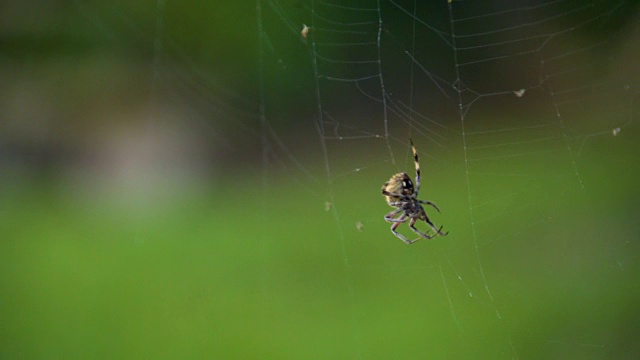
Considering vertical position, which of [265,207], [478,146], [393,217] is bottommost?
[393,217]

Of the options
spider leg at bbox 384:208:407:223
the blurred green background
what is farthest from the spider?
the blurred green background

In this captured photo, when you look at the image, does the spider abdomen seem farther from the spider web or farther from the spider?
the spider web

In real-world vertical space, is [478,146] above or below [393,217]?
above

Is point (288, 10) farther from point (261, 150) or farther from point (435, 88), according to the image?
point (261, 150)

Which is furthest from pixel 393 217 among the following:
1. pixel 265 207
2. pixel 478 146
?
pixel 265 207

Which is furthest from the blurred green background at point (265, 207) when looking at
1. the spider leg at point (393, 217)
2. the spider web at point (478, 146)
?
the spider leg at point (393, 217)

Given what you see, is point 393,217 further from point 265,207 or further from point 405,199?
point 265,207
